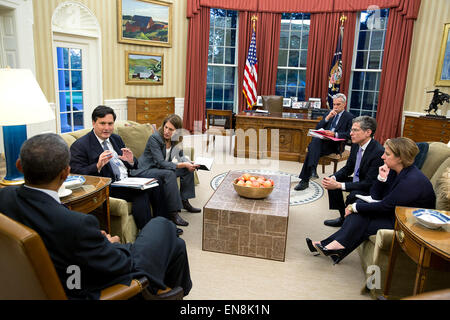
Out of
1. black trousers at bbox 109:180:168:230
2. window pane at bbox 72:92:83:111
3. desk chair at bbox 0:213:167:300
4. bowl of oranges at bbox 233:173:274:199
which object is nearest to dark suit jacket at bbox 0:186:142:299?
desk chair at bbox 0:213:167:300

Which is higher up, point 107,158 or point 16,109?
point 16,109

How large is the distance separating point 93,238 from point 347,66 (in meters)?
7.95

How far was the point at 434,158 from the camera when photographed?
3316mm

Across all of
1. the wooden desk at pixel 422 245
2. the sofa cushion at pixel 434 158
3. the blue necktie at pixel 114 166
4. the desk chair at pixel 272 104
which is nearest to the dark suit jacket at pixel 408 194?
the wooden desk at pixel 422 245

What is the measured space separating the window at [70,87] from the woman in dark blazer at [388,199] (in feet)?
19.1

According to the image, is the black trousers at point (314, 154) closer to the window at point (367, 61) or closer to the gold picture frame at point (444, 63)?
the gold picture frame at point (444, 63)

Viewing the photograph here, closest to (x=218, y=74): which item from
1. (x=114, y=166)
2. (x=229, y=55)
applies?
(x=229, y=55)

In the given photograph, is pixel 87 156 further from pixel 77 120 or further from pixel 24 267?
pixel 77 120

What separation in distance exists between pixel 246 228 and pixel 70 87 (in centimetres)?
553

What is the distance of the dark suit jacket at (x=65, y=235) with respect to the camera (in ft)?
4.75

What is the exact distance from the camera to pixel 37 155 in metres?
1.51

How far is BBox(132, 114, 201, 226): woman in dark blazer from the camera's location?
3.53 meters
